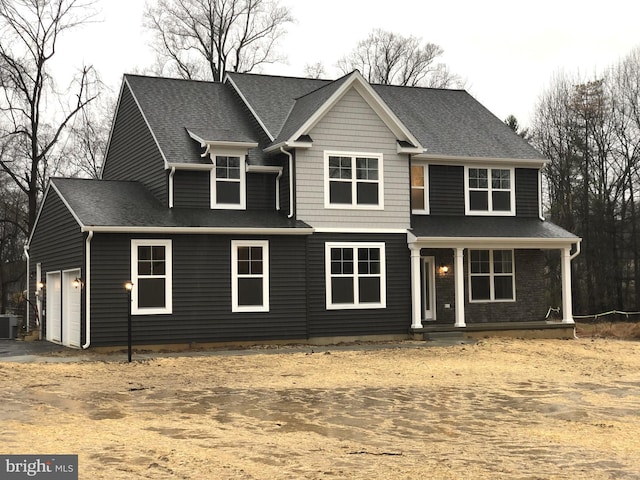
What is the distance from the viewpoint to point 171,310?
21.0 metres

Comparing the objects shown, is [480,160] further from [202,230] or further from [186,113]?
[202,230]

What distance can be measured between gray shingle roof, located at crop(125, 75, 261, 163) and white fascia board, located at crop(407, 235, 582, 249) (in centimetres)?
553

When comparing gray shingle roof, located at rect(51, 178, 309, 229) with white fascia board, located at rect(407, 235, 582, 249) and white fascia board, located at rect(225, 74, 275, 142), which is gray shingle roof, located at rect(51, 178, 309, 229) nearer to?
white fascia board, located at rect(225, 74, 275, 142)

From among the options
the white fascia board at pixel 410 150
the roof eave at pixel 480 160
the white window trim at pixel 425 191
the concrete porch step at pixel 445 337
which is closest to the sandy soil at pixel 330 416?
the concrete porch step at pixel 445 337

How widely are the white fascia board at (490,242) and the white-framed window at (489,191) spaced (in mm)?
1766

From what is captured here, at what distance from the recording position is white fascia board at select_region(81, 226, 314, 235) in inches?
792

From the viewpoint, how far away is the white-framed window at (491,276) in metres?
26.2

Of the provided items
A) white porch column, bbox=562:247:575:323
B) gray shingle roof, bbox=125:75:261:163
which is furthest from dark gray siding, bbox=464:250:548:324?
gray shingle roof, bbox=125:75:261:163

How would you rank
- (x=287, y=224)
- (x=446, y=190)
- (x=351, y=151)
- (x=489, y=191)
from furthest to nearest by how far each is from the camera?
(x=489, y=191)
(x=446, y=190)
(x=351, y=151)
(x=287, y=224)

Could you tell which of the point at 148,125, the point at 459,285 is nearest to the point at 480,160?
the point at 459,285

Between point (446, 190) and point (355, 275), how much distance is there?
4750mm

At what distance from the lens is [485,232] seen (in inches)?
979

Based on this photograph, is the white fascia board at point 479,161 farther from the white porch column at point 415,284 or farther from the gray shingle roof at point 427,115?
the white porch column at point 415,284

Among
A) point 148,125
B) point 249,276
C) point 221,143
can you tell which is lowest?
point 249,276
